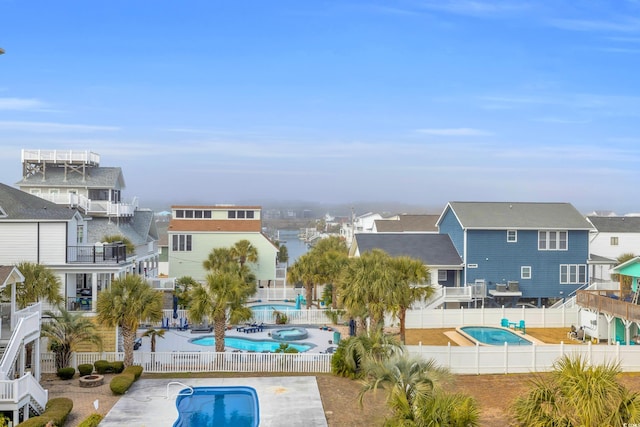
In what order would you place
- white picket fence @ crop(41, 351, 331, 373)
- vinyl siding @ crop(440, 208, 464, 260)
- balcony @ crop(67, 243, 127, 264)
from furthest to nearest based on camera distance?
1. vinyl siding @ crop(440, 208, 464, 260)
2. balcony @ crop(67, 243, 127, 264)
3. white picket fence @ crop(41, 351, 331, 373)

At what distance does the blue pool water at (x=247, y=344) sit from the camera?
2934 centimetres

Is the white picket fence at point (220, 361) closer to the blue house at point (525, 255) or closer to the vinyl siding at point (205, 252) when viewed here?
the blue house at point (525, 255)

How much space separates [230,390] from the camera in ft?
68.6

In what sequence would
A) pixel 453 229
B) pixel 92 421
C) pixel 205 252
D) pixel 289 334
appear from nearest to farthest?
pixel 92 421 < pixel 289 334 < pixel 453 229 < pixel 205 252

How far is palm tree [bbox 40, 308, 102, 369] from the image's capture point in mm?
22328

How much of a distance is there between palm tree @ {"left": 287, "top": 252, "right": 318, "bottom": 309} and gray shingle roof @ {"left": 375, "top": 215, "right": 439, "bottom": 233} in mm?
25311

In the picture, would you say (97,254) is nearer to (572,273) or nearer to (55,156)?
(55,156)

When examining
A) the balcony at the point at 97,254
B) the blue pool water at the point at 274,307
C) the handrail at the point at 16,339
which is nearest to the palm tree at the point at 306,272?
the blue pool water at the point at 274,307

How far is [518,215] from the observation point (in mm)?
40500

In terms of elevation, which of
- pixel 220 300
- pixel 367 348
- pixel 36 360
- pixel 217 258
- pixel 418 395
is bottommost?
pixel 36 360

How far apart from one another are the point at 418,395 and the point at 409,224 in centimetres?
5102

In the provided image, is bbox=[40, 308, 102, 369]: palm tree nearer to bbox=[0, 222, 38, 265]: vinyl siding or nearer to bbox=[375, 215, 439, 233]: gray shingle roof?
bbox=[0, 222, 38, 265]: vinyl siding

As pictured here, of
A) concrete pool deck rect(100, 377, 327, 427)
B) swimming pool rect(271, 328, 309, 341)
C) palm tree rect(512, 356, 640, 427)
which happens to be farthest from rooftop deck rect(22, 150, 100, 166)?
palm tree rect(512, 356, 640, 427)

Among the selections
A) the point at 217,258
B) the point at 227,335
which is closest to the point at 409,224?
the point at 217,258
